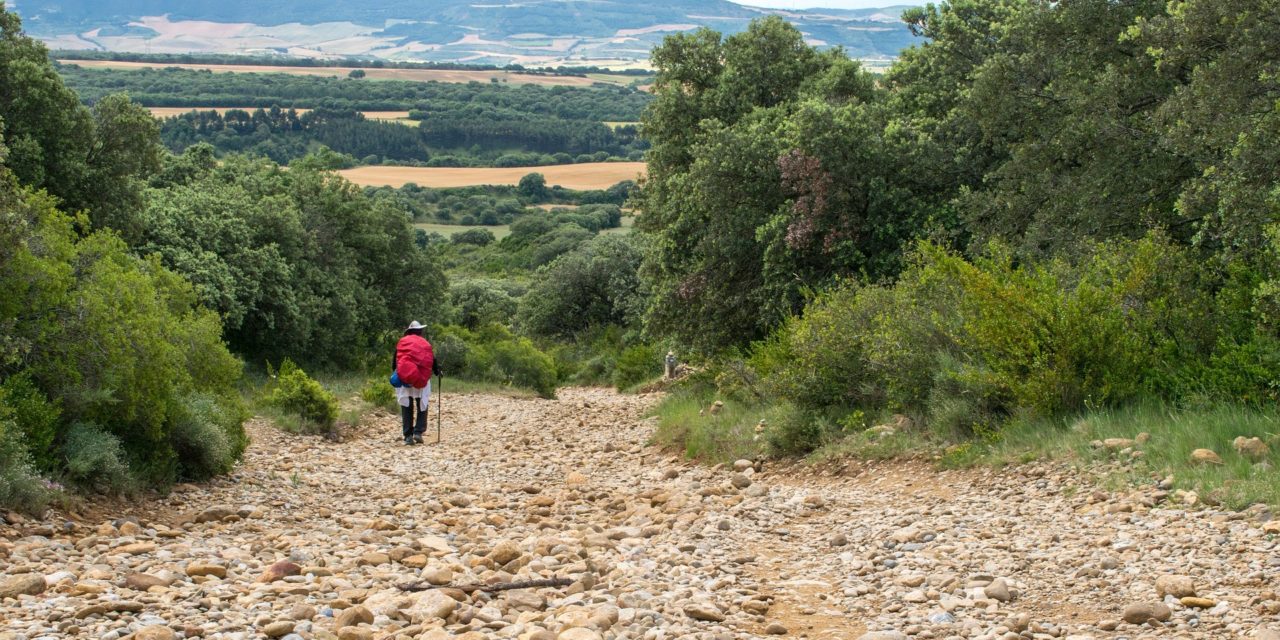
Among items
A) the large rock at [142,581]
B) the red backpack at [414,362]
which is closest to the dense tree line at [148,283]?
the large rock at [142,581]

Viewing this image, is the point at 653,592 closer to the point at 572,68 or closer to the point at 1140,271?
the point at 1140,271

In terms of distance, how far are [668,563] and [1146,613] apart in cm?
308

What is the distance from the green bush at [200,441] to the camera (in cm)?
1021

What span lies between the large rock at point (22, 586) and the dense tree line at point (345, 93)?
95232 millimetres

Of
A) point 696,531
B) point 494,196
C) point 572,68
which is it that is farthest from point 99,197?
point 572,68

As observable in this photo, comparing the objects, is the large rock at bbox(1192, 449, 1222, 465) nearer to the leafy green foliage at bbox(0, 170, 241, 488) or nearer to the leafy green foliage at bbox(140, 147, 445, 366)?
the leafy green foliage at bbox(0, 170, 241, 488)

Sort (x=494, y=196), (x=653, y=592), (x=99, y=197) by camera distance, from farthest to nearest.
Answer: (x=494, y=196)
(x=99, y=197)
(x=653, y=592)

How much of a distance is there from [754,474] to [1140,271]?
4211mm

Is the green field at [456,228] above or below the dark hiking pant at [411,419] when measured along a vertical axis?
below

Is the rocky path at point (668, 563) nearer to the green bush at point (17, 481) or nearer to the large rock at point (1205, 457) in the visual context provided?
the green bush at point (17, 481)

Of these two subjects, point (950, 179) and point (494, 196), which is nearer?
point (950, 179)

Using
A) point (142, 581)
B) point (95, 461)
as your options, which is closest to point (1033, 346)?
point (142, 581)

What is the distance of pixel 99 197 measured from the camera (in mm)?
22297

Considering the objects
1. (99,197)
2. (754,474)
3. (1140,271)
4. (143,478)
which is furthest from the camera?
(99,197)
